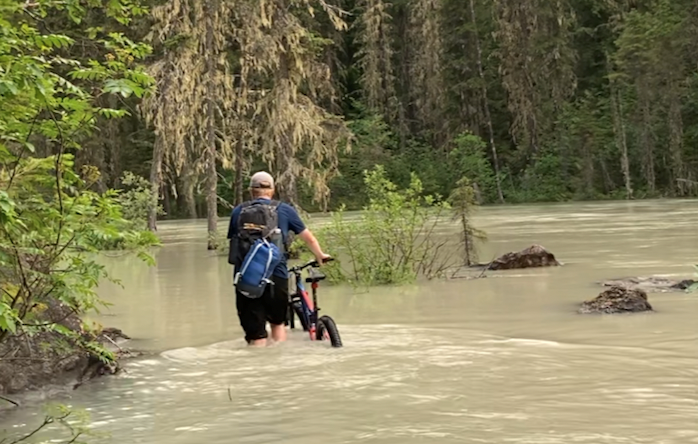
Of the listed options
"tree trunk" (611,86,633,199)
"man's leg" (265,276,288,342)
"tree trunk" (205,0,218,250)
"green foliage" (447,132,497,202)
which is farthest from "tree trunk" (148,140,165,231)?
"tree trunk" (611,86,633,199)

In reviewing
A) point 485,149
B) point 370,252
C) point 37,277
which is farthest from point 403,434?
point 485,149

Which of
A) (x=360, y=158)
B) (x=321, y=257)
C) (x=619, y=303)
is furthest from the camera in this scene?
(x=360, y=158)

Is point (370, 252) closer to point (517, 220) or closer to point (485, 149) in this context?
point (517, 220)

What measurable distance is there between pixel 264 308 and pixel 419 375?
167cm

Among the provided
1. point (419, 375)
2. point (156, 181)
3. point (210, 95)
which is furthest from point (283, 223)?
point (156, 181)

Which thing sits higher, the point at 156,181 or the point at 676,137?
the point at 676,137

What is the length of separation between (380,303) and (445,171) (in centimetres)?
4075

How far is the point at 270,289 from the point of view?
7.56m

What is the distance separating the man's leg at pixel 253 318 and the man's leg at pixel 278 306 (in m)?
0.06

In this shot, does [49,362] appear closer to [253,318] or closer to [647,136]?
[253,318]

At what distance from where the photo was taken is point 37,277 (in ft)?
16.2

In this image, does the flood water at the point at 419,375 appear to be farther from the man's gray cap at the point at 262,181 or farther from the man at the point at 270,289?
the man's gray cap at the point at 262,181

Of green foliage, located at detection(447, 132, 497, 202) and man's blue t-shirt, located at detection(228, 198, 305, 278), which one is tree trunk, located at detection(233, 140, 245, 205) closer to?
man's blue t-shirt, located at detection(228, 198, 305, 278)

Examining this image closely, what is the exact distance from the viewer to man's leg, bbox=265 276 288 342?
757 centimetres
